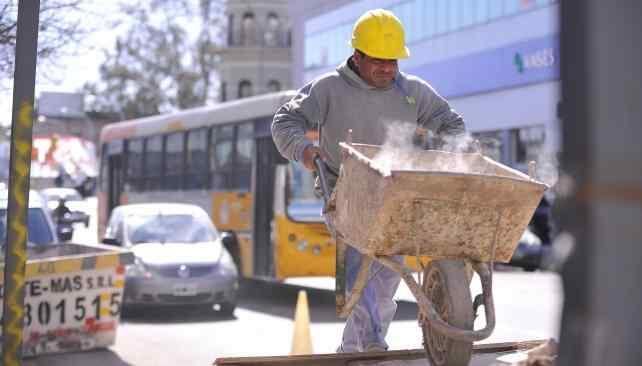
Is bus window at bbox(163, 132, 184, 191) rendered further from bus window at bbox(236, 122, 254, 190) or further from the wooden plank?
the wooden plank

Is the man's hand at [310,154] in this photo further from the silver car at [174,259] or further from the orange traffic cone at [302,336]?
the silver car at [174,259]

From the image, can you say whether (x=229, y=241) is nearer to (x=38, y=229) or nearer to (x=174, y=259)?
(x=174, y=259)

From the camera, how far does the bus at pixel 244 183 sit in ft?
48.0

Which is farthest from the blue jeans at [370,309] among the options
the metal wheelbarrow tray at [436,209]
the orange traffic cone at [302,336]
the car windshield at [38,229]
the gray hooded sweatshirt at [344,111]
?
the car windshield at [38,229]

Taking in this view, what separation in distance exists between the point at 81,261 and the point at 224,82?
172 feet

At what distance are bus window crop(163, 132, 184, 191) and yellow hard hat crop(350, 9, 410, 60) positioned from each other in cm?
1353

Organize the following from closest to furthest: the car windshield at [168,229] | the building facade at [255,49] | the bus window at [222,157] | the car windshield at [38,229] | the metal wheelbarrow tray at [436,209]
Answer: the metal wheelbarrow tray at [436,209] < the car windshield at [38,229] < the car windshield at [168,229] < the bus window at [222,157] < the building facade at [255,49]

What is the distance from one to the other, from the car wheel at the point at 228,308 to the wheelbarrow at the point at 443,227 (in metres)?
9.41

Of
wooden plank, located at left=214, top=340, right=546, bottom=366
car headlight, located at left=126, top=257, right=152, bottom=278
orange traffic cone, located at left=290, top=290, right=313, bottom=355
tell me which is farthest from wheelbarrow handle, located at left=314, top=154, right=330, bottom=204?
car headlight, located at left=126, top=257, right=152, bottom=278

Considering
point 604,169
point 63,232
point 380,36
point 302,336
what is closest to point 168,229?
point 63,232

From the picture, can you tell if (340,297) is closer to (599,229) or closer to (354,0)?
(599,229)

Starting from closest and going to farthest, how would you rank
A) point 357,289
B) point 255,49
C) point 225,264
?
point 357,289 < point 225,264 < point 255,49

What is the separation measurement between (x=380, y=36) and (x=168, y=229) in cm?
985

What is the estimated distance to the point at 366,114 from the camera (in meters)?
5.22
